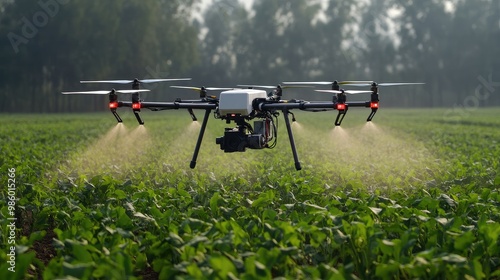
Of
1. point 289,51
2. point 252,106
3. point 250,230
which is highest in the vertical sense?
point 289,51

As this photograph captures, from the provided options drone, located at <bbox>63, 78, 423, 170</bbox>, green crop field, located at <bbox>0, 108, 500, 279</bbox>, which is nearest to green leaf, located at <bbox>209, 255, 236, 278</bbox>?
green crop field, located at <bbox>0, 108, 500, 279</bbox>

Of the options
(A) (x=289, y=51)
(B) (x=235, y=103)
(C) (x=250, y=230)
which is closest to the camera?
(C) (x=250, y=230)

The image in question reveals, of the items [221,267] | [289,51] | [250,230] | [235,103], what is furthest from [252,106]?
[289,51]

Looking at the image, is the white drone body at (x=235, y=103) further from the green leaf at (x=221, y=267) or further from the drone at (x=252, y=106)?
the green leaf at (x=221, y=267)

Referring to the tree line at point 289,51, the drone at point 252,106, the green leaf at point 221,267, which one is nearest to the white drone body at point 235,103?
the drone at point 252,106

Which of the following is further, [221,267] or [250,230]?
[250,230]

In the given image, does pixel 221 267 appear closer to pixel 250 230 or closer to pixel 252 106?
pixel 250 230

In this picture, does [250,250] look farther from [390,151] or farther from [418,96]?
[418,96]

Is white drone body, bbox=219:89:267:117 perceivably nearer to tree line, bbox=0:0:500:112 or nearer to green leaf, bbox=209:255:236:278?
green leaf, bbox=209:255:236:278
